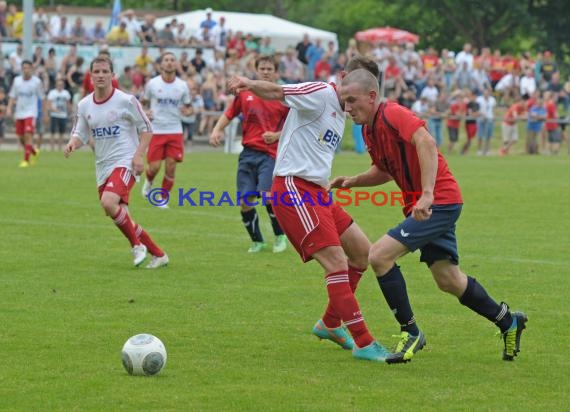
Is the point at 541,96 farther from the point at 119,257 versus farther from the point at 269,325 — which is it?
the point at 269,325

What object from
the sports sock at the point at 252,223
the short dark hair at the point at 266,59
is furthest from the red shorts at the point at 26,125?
the short dark hair at the point at 266,59

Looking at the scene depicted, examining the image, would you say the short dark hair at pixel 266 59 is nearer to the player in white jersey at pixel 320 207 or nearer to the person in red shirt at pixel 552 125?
the player in white jersey at pixel 320 207

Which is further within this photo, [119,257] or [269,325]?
[119,257]

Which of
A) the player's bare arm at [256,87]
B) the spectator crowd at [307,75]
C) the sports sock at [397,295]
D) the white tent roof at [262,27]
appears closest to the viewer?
the player's bare arm at [256,87]

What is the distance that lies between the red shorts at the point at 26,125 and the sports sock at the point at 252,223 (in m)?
13.8

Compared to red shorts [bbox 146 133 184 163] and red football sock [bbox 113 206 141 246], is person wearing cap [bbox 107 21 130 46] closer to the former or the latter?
red shorts [bbox 146 133 184 163]

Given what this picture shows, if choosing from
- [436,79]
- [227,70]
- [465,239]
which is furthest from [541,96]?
[465,239]

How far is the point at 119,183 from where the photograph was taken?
39.9 ft

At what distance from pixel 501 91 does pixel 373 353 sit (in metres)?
32.9

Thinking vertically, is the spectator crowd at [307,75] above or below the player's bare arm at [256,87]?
below

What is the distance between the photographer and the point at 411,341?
25.8 ft

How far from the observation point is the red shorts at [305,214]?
8086mm

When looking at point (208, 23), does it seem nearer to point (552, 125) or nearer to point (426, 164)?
point (552, 125)

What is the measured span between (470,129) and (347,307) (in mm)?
28326
